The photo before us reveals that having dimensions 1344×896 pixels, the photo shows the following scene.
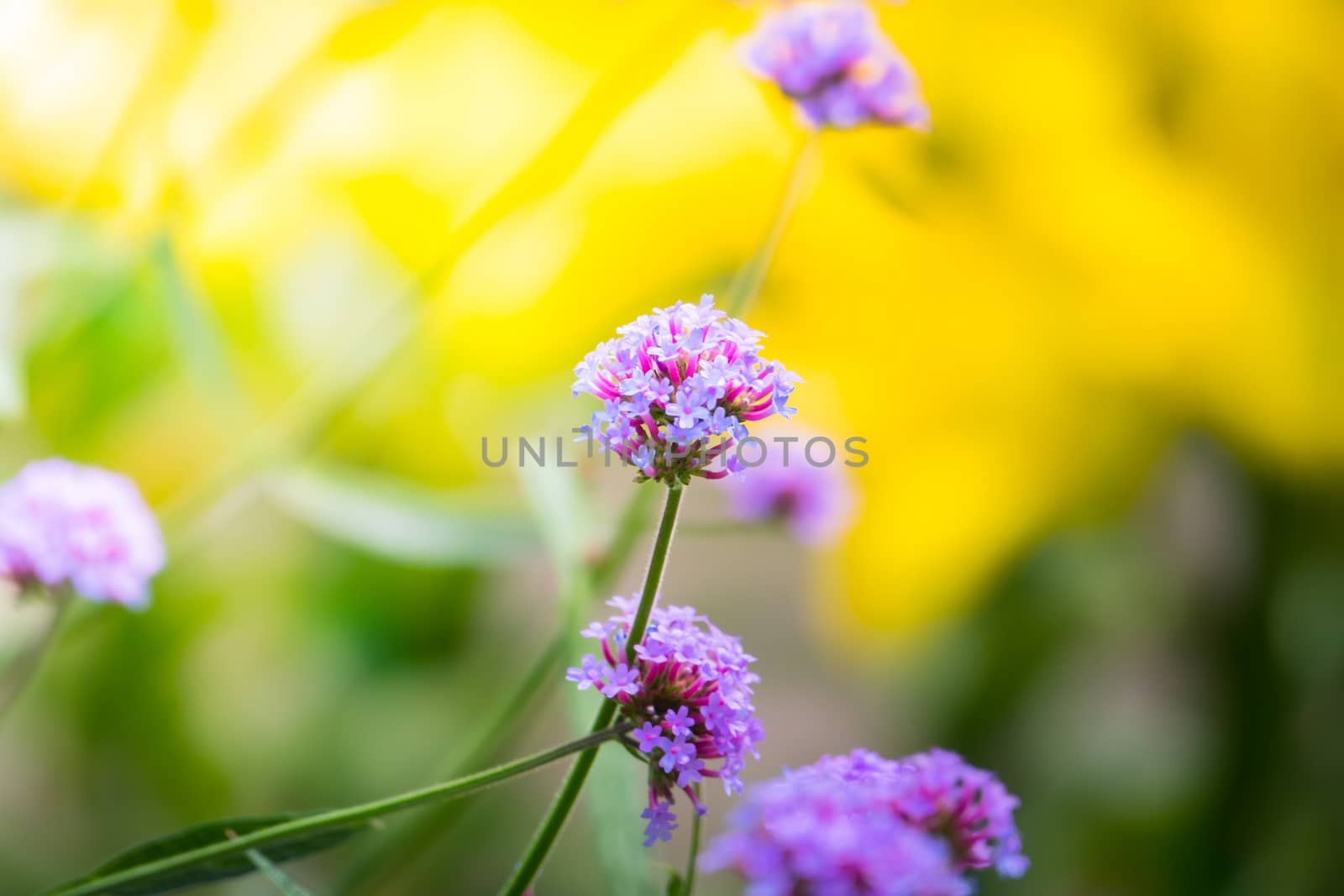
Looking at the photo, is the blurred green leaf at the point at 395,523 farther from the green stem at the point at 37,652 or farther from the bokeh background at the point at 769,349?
the green stem at the point at 37,652

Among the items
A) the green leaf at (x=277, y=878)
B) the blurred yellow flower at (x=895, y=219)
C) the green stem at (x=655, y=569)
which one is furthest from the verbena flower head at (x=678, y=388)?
the blurred yellow flower at (x=895, y=219)

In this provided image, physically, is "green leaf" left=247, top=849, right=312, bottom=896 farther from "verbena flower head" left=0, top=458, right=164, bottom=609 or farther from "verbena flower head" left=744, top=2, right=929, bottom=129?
"verbena flower head" left=744, top=2, right=929, bottom=129

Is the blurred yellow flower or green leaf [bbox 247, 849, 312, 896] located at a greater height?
the blurred yellow flower

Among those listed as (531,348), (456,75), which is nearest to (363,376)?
(531,348)

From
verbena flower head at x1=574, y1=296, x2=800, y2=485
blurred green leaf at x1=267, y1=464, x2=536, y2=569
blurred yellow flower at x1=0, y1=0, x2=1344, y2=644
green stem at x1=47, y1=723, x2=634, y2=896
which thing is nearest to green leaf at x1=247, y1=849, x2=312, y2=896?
green stem at x1=47, y1=723, x2=634, y2=896

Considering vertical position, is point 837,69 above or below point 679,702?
above

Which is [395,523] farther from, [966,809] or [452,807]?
[966,809]

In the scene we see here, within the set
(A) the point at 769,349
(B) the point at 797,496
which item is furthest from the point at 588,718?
(A) the point at 769,349
